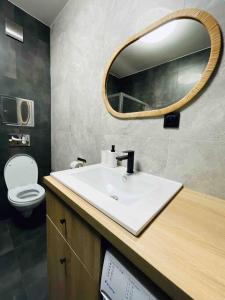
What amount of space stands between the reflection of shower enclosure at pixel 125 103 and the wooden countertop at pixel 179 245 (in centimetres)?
61

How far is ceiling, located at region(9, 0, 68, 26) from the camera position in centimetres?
143

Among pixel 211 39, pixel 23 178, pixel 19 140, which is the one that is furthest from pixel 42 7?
pixel 23 178

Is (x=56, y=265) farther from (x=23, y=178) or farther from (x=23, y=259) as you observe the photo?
(x=23, y=178)

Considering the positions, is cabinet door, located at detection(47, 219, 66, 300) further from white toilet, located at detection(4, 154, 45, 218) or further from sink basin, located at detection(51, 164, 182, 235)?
white toilet, located at detection(4, 154, 45, 218)

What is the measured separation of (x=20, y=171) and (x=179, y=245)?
1.83 metres

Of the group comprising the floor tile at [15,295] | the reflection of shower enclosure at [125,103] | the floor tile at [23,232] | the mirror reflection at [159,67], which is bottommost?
the floor tile at [15,295]

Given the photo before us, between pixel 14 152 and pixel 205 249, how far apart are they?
1928 mm

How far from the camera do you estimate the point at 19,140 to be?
1636mm

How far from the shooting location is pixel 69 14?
1422 millimetres

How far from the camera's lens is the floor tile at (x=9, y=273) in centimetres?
97

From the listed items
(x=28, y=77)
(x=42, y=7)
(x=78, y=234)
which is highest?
(x=42, y=7)

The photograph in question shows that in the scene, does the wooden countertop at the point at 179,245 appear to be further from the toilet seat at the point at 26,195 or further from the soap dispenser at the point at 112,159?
the toilet seat at the point at 26,195

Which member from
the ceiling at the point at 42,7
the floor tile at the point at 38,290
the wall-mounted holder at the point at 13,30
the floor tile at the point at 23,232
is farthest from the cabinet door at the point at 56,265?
the ceiling at the point at 42,7

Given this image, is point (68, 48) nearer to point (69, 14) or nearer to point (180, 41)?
point (69, 14)
